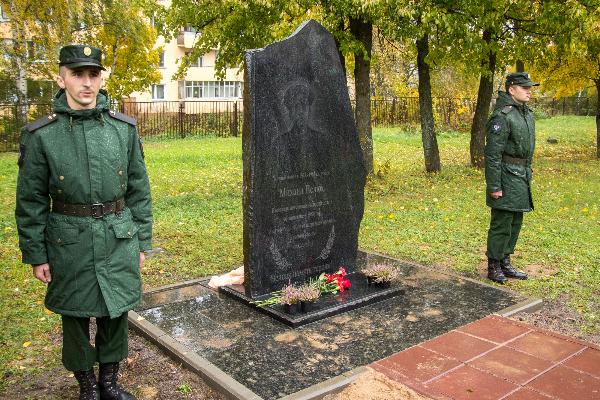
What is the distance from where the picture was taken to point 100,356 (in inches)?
158

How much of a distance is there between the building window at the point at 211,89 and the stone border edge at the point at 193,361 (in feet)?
149

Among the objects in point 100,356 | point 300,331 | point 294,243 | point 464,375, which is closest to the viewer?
point 100,356

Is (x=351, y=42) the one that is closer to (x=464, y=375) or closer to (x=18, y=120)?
(x=464, y=375)

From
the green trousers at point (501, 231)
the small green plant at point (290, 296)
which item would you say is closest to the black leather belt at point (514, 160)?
the green trousers at point (501, 231)

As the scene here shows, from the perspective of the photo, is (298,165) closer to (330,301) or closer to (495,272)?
(330,301)

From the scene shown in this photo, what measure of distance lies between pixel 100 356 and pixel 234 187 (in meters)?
9.79

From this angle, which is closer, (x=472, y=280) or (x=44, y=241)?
(x=44, y=241)

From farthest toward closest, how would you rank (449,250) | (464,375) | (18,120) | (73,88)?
(18,120), (449,250), (464,375), (73,88)

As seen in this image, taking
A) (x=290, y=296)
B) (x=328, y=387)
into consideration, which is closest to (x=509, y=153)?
(x=290, y=296)

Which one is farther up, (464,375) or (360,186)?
(360,186)

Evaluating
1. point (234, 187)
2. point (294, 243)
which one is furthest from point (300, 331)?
point (234, 187)

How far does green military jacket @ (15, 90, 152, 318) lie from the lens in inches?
147

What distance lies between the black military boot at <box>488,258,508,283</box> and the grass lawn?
5.2 inches

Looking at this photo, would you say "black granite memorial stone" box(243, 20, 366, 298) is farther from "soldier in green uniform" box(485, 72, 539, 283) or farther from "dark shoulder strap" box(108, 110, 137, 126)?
"dark shoulder strap" box(108, 110, 137, 126)
